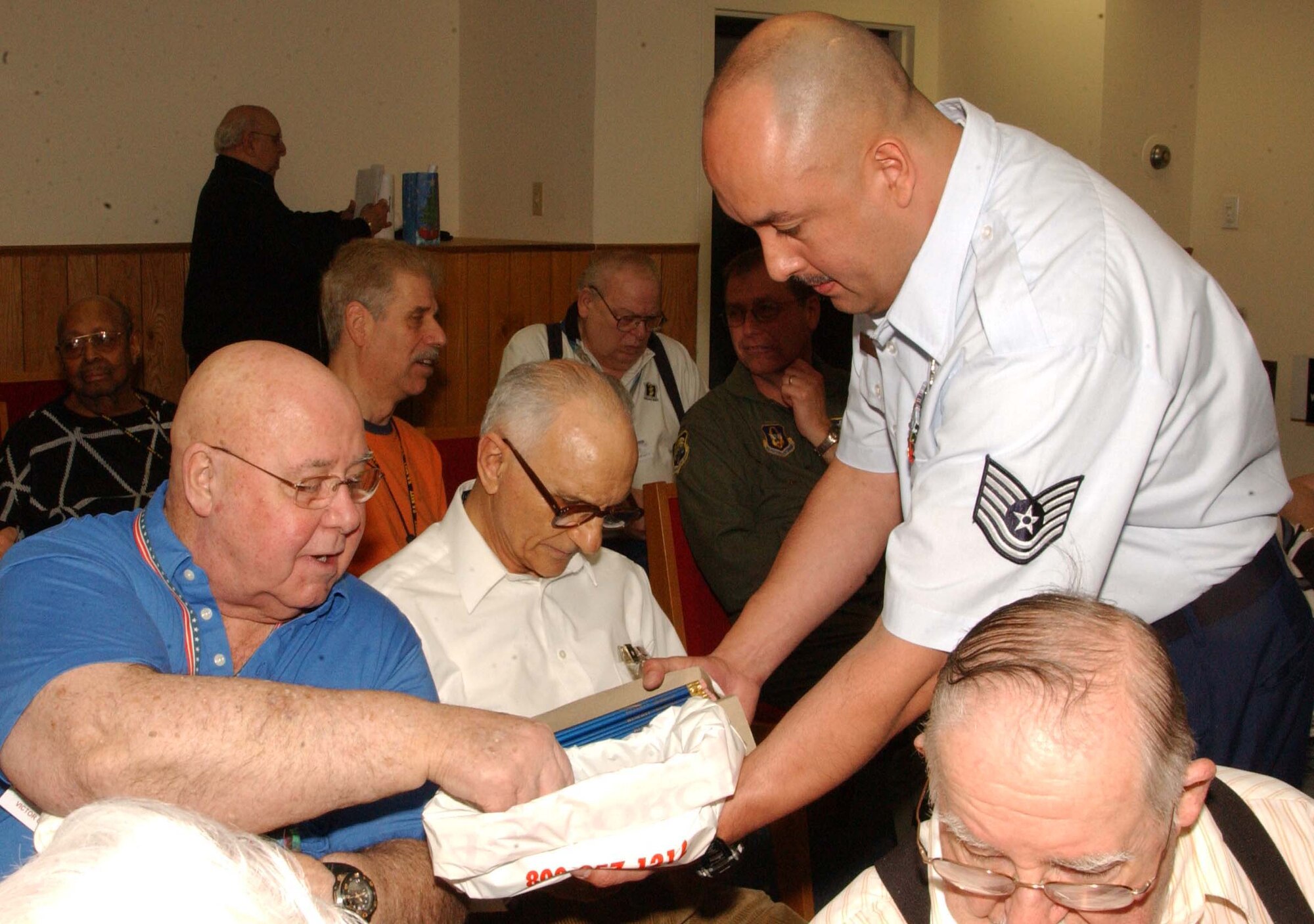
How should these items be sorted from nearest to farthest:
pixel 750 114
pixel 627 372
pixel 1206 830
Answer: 1. pixel 1206 830
2. pixel 750 114
3. pixel 627 372

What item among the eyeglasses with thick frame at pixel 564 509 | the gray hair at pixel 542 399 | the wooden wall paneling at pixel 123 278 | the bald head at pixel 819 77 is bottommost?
the eyeglasses with thick frame at pixel 564 509

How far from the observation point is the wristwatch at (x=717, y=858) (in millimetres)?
1562

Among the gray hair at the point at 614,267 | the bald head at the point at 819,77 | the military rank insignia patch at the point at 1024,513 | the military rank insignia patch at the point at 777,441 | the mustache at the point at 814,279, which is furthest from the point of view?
the gray hair at the point at 614,267

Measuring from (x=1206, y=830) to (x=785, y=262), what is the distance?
0.90 metres

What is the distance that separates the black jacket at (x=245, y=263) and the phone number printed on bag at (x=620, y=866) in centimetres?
413

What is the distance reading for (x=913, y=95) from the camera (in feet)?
5.36

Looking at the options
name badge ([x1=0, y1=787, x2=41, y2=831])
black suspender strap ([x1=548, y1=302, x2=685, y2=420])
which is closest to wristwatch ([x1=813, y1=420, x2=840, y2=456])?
black suspender strap ([x1=548, y1=302, x2=685, y2=420])

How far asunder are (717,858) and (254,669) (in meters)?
0.72

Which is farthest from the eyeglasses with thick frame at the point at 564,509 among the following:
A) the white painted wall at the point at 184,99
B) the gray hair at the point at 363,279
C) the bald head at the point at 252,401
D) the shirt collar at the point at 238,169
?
the white painted wall at the point at 184,99

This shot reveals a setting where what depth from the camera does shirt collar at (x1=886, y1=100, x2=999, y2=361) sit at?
1.60 metres

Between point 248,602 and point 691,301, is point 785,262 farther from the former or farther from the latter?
point 691,301

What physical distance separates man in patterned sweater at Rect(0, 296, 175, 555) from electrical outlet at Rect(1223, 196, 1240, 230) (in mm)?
5017

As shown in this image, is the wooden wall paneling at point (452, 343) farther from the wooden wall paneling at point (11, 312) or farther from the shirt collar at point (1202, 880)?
the shirt collar at point (1202, 880)

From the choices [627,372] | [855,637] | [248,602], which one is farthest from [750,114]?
[627,372]
